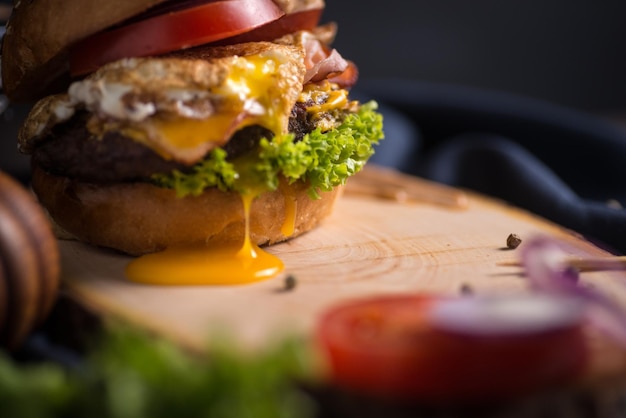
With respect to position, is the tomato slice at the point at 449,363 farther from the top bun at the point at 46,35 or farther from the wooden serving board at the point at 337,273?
the top bun at the point at 46,35

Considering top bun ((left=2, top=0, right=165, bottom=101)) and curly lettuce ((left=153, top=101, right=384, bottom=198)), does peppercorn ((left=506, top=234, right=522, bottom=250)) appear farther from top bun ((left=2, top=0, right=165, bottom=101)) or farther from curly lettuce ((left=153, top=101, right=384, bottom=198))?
top bun ((left=2, top=0, right=165, bottom=101))

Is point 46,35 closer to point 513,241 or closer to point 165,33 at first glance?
point 165,33

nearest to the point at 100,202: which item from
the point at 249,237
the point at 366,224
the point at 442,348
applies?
the point at 249,237

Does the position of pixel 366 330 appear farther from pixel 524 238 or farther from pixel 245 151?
pixel 524 238

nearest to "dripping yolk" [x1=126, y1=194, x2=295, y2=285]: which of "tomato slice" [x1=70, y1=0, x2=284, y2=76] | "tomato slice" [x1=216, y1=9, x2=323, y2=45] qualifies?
"tomato slice" [x1=70, y1=0, x2=284, y2=76]

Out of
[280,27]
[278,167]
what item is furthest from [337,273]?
[280,27]
